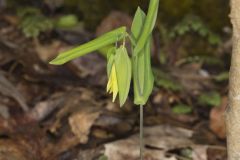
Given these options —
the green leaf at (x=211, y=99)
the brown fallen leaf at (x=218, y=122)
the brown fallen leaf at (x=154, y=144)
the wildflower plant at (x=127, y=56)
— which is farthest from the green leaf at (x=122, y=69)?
the green leaf at (x=211, y=99)

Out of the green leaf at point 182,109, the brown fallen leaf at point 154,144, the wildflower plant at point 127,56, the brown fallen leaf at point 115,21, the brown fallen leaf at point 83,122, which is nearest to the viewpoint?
the wildflower plant at point 127,56

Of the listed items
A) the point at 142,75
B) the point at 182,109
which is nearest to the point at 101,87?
the point at 182,109

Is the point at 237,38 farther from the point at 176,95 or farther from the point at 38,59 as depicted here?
the point at 38,59

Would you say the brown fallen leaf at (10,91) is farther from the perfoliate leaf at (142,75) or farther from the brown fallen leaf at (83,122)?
the perfoliate leaf at (142,75)

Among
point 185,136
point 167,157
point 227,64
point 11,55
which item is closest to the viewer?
point 167,157

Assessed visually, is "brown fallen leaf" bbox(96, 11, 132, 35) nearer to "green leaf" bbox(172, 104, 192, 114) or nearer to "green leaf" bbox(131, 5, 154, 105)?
"green leaf" bbox(172, 104, 192, 114)

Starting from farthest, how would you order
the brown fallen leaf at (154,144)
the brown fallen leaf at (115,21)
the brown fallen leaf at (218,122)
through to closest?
1. the brown fallen leaf at (115,21)
2. the brown fallen leaf at (218,122)
3. the brown fallen leaf at (154,144)

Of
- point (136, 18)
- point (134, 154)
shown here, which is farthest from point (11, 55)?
point (136, 18)
